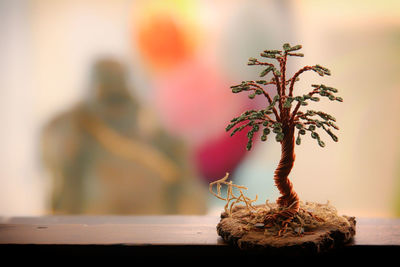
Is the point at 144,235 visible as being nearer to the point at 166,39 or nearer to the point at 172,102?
the point at 172,102

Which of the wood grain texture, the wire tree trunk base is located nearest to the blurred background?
the wood grain texture

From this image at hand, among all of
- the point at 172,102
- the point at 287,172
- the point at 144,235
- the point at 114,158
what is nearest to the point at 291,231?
the point at 287,172

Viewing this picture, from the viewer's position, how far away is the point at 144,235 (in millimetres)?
1598

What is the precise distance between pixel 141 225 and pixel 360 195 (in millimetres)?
1417

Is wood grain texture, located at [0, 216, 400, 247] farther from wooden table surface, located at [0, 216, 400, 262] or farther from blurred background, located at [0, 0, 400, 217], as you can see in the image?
blurred background, located at [0, 0, 400, 217]

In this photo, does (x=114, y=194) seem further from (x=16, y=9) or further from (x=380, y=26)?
(x=380, y=26)

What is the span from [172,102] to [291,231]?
50.4 inches

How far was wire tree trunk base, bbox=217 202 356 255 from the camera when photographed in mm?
1365

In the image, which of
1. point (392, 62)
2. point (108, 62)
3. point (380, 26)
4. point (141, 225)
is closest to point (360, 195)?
point (392, 62)

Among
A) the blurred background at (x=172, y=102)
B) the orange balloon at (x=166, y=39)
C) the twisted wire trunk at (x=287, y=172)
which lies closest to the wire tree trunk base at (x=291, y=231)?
the twisted wire trunk at (x=287, y=172)

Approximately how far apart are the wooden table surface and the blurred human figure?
25.2 inches

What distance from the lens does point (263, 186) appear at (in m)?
2.48

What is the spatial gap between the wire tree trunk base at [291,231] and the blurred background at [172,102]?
35.2 inches

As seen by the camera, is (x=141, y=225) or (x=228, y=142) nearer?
(x=141, y=225)
